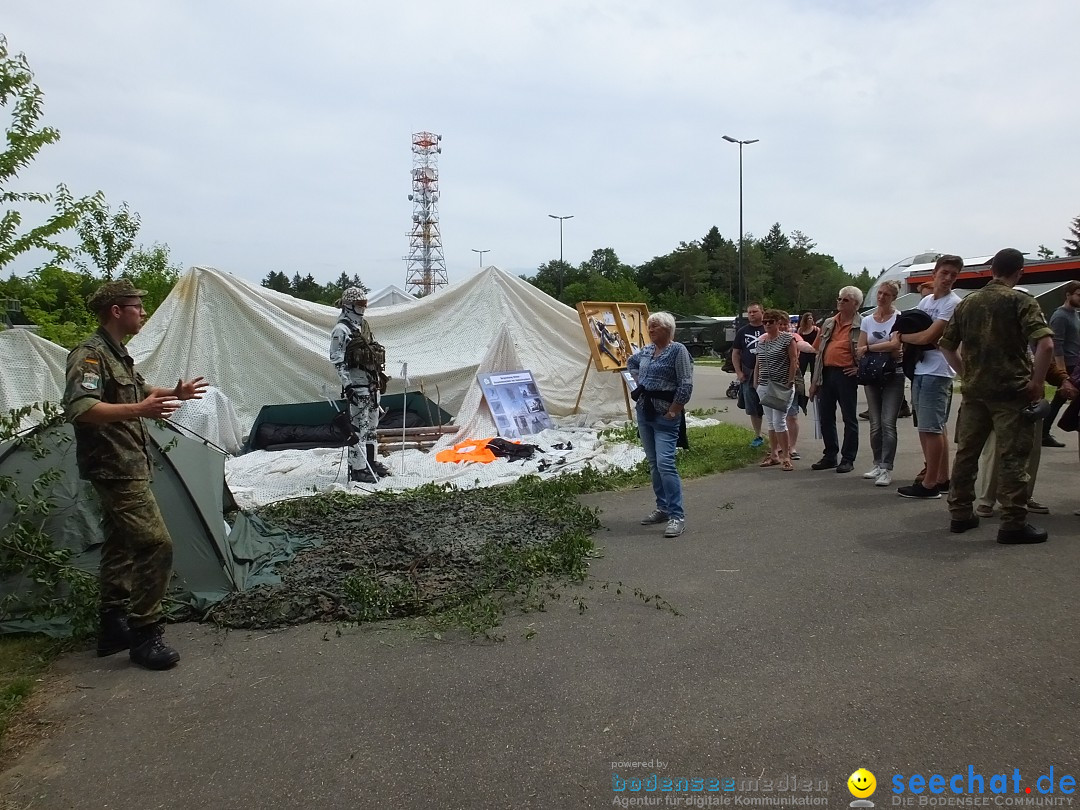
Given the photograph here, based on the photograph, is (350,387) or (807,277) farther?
(807,277)

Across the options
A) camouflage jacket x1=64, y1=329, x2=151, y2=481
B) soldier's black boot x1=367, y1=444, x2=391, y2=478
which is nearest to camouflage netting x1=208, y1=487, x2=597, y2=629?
soldier's black boot x1=367, y1=444, x2=391, y2=478

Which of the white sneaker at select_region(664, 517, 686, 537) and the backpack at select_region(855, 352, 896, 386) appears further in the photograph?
the backpack at select_region(855, 352, 896, 386)

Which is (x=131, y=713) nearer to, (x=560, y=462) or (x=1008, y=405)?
(x=1008, y=405)

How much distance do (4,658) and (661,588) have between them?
3.72 metres

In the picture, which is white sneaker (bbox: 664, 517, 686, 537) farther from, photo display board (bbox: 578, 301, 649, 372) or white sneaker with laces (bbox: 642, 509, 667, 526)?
photo display board (bbox: 578, 301, 649, 372)

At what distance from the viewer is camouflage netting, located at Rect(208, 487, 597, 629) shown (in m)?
4.55

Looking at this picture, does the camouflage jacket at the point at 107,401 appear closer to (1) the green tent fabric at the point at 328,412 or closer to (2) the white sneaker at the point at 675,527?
(2) the white sneaker at the point at 675,527

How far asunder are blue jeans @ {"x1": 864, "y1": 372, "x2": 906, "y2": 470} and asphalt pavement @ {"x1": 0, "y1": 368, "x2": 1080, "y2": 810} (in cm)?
215

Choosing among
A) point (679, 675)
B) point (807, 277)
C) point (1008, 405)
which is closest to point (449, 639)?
point (679, 675)

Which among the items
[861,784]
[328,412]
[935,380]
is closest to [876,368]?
[935,380]

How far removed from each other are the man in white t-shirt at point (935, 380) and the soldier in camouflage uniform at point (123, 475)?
5508 millimetres

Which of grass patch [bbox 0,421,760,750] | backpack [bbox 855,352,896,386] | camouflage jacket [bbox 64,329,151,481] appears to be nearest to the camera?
camouflage jacket [bbox 64,329,151,481]

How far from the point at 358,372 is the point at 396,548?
130 inches

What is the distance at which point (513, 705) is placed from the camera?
334 centimetres
